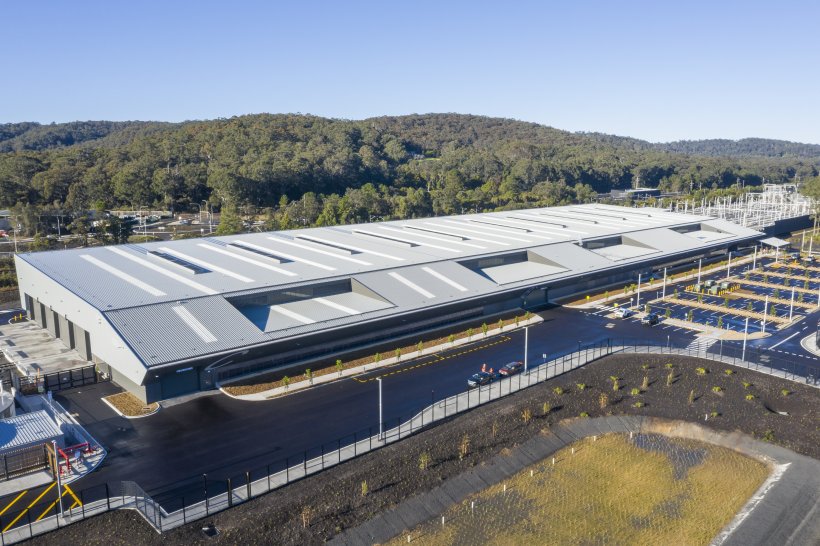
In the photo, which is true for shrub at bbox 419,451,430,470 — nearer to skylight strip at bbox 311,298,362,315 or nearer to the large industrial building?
the large industrial building

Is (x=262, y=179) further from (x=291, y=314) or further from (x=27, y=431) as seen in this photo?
(x=27, y=431)

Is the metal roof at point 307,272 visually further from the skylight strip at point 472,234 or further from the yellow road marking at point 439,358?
the yellow road marking at point 439,358

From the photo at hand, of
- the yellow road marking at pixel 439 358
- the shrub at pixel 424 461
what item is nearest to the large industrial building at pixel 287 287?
the yellow road marking at pixel 439 358

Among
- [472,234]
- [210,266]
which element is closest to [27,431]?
[210,266]

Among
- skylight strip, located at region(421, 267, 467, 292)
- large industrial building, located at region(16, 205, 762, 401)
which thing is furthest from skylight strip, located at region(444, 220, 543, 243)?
skylight strip, located at region(421, 267, 467, 292)

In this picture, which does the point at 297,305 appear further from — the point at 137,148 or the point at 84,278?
the point at 137,148

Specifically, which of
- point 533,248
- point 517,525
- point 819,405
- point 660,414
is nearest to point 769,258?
point 533,248
